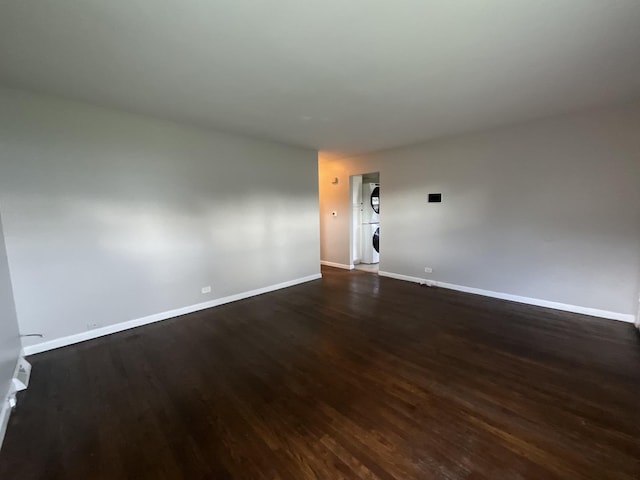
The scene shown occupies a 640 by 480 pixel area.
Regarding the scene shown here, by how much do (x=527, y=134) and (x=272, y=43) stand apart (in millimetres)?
3660

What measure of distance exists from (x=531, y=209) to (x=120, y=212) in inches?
208

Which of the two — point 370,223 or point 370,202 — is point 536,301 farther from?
point 370,202

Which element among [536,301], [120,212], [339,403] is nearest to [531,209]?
[536,301]

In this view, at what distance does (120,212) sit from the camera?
3.08 meters

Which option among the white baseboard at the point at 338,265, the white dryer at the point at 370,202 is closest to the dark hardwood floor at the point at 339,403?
the white baseboard at the point at 338,265

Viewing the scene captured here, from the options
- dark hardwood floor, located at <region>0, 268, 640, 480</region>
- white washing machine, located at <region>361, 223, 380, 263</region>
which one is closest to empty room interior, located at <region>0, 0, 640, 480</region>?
dark hardwood floor, located at <region>0, 268, 640, 480</region>

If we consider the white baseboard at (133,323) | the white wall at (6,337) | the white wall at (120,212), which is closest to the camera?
the white wall at (6,337)

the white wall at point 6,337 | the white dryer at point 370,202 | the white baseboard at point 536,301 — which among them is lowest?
the white baseboard at point 536,301

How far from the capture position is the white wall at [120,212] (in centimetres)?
258

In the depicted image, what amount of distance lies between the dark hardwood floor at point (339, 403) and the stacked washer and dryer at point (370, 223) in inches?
142

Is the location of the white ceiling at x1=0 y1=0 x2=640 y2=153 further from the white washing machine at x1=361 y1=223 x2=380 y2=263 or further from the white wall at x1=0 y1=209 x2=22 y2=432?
the white washing machine at x1=361 y1=223 x2=380 y2=263

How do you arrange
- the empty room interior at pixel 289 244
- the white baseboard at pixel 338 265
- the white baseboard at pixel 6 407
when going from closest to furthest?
the empty room interior at pixel 289 244, the white baseboard at pixel 6 407, the white baseboard at pixel 338 265

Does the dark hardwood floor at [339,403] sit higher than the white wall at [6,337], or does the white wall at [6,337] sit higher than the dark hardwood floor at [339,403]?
the white wall at [6,337]

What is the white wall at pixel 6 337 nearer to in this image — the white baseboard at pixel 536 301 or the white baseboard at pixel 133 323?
the white baseboard at pixel 133 323
